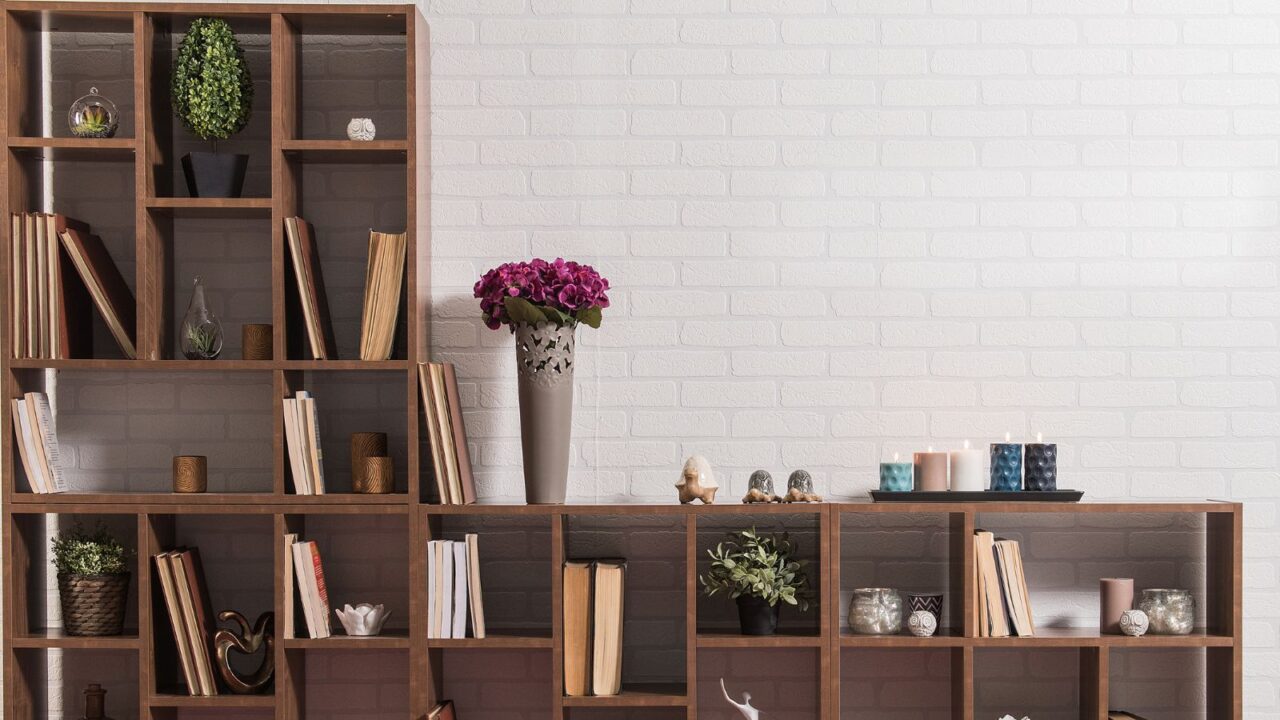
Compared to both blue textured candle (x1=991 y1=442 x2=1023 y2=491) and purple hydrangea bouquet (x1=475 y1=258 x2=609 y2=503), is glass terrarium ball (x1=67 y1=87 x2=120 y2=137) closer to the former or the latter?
purple hydrangea bouquet (x1=475 y1=258 x2=609 y2=503)

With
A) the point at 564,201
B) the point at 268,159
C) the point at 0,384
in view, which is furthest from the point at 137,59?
the point at 564,201

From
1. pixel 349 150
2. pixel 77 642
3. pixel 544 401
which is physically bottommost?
pixel 77 642

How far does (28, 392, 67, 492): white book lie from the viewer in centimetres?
272

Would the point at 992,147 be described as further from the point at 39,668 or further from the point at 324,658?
the point at 39,668

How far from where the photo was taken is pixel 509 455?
9.65 ft

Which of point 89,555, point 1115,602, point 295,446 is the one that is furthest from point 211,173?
point 1115,602

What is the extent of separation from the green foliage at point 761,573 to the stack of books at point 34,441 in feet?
5.25

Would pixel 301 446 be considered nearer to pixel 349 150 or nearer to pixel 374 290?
pixel 374 290

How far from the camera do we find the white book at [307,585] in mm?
2709

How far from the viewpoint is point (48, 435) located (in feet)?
8.98

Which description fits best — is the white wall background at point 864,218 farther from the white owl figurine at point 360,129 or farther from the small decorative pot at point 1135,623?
the small decorative pot at point 1135,623

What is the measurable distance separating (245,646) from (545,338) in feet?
3.47

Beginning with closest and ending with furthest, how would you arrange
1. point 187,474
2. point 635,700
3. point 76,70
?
point 635,700, point 187,474, point 76,70

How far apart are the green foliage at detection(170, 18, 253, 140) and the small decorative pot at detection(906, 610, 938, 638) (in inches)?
80.5
